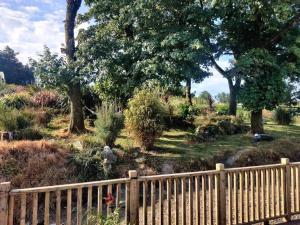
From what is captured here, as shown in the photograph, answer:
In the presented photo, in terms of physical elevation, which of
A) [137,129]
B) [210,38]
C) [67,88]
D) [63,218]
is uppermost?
[210,38]

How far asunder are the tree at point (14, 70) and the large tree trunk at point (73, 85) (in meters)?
21.8

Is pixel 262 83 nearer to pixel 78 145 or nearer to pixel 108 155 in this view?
pixel 108 155

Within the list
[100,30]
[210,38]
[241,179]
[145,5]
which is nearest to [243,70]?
[210,38]

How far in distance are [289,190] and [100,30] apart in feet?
28.1

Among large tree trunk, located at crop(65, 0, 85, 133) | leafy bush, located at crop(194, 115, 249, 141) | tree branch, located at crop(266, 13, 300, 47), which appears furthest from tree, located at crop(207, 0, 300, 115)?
large tree trunk, located at crop(65, 0, 85, 133)

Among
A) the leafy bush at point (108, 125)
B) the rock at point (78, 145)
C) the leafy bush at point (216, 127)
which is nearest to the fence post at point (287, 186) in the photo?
the leafy bush at point (108, 125)

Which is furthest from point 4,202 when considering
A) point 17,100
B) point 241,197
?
point 17,100

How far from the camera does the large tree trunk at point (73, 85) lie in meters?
10.7

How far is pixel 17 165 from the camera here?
7.43 m

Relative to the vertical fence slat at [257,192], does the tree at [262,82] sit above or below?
above

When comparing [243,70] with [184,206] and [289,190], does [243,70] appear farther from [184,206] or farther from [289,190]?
[184,206]

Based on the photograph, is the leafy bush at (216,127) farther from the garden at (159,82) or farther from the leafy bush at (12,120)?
the leafy bush at (12,120)

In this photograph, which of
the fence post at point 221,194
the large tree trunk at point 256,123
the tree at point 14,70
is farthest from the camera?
the tree at point 14,70

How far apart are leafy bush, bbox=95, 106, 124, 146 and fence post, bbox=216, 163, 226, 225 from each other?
161 inches
